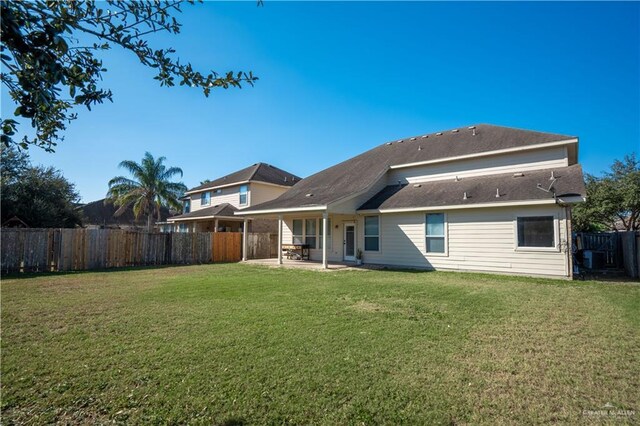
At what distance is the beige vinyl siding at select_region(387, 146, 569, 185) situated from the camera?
13188 millimetres

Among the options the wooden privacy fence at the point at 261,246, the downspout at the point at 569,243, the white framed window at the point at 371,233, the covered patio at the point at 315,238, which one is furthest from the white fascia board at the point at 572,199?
the wooden privacy fence at the point at 261,246

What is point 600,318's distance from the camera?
20.0 feet

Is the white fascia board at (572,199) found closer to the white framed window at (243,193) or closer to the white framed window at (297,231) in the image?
the white framed window at (297,231)

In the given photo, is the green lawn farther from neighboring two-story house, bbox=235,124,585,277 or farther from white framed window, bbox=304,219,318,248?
white framed window, bbox=304,219,318,248

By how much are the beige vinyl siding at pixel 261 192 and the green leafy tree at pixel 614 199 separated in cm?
2153

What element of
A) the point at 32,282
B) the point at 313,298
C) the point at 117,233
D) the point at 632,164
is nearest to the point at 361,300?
the point at 313,298

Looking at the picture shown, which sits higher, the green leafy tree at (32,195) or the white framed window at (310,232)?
the green leafy tree at (32,195)

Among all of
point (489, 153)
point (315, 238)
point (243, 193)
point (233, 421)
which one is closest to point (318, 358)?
point (233, 421)

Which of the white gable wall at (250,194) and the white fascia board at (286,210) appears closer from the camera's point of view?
the white fascia board at (286,210)

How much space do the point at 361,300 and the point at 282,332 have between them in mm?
2955

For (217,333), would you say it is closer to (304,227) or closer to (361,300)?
(361,300)

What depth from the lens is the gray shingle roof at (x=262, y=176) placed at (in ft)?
84.4

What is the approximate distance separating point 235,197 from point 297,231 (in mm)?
8723

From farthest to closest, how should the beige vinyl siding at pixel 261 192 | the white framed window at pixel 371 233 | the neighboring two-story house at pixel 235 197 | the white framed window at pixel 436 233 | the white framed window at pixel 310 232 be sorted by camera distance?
the beige vinyl siding at pixel 261 192 < the neighboring two-story house at pixel 235 197 < the white framed window at pixel 310 232 < the white framed window at pixel 371 233 < the white framed window at pixel 436 233
